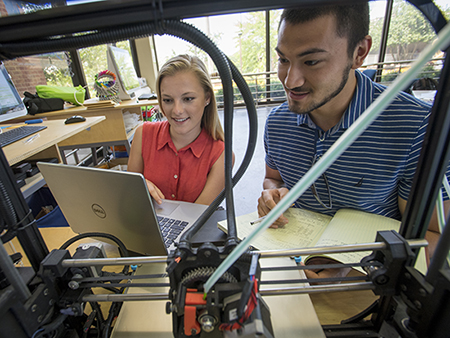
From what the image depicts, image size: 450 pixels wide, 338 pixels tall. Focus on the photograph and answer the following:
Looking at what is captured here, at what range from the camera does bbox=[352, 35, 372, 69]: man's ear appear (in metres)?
0.82

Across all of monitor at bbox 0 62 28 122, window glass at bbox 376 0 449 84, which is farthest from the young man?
window glass at bbox 376 0 449 84

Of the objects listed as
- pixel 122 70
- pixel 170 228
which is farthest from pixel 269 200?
pixel 122 70

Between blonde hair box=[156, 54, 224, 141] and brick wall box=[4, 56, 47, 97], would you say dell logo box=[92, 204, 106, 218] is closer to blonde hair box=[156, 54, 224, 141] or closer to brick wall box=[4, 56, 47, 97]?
blonde hair box=[156, 54, 224, 141]

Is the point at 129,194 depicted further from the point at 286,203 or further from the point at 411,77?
the point at 411,77

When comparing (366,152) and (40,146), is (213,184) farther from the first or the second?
(40,146)

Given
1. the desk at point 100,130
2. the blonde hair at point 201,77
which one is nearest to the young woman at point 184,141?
the blonde hair at point 201,77

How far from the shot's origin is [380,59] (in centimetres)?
601

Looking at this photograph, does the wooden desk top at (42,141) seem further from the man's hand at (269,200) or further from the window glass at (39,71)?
the window glass at (39,71)

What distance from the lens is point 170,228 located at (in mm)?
852

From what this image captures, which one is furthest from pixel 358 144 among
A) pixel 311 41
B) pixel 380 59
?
pixel 380 59

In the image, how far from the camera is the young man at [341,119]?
75 centimetres

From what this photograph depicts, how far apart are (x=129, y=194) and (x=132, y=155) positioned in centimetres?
87

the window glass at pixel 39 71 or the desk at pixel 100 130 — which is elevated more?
the window glass at pixel 39 71

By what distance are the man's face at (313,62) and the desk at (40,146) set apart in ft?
4.46
